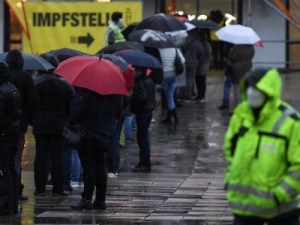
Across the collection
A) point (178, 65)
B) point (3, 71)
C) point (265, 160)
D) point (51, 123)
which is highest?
point (265, 160)

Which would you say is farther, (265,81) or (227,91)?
(227,91)

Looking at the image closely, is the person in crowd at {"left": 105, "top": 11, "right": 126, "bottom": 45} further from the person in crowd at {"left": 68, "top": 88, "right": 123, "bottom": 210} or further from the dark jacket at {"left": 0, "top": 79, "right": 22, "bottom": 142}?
the dark jacket at {"left": 0, "top": 79, "right": 22, "bottom": 142}

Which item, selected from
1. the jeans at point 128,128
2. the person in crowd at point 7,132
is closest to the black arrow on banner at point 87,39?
the jeans at point 128,128

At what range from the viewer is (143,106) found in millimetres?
14664

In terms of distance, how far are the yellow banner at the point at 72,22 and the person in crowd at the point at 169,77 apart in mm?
1811

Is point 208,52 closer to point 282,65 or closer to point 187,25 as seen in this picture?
point 187,25

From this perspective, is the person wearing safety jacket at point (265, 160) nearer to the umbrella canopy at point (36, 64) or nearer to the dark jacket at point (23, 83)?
the dark jacket at point (23, 83)

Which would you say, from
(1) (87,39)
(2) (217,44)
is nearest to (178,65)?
(1) (87,39)

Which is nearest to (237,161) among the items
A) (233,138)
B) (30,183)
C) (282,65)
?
(233,138)

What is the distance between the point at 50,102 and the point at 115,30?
788 cm

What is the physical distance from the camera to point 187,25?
72.9 ft

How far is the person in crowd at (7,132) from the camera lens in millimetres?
10695

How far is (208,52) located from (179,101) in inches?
51.5

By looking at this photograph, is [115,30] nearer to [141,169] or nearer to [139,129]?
[139,129]
